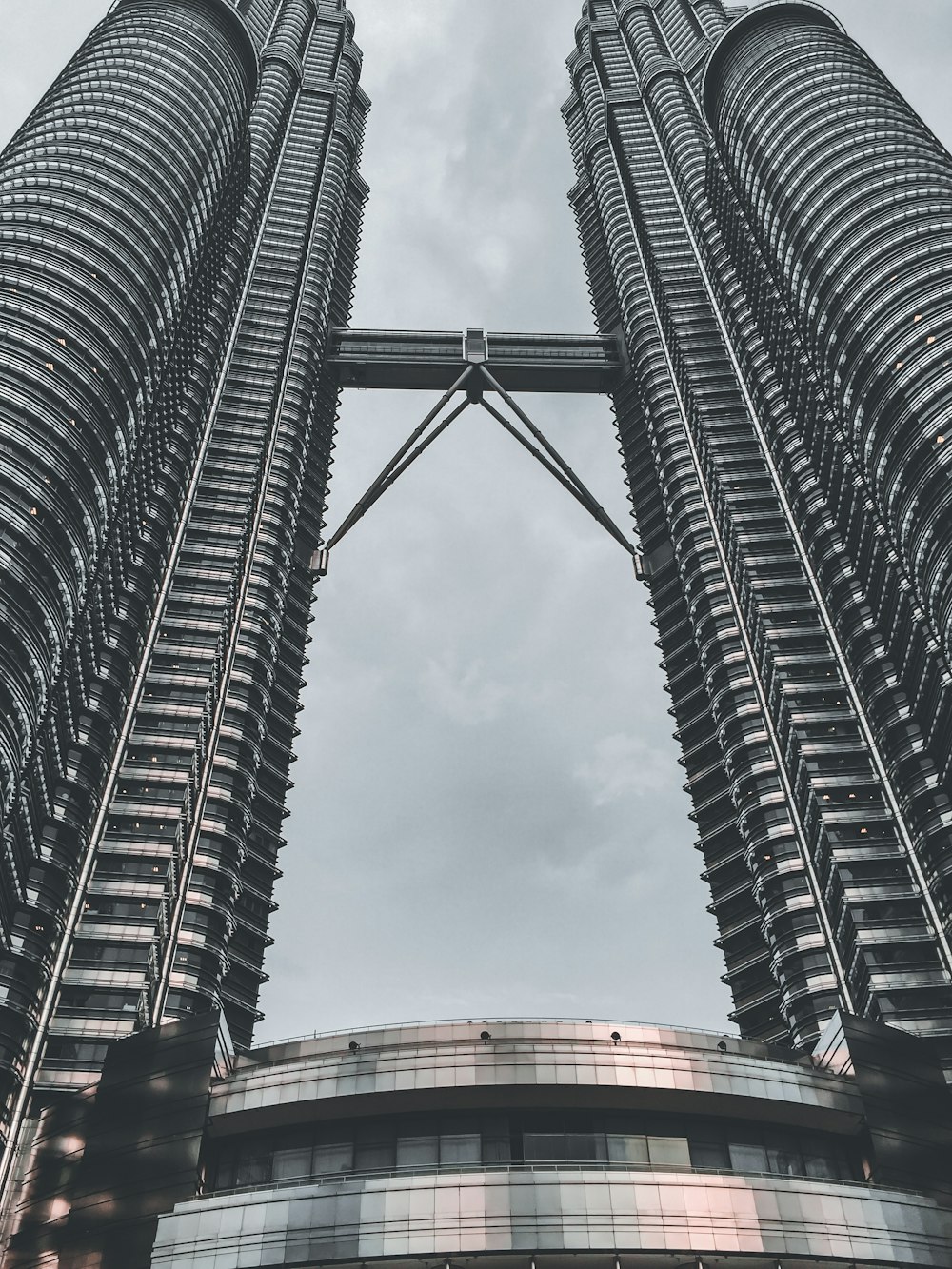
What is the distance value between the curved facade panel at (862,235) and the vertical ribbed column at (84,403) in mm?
57240

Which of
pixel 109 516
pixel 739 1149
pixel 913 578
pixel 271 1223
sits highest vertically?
pixel 109 516

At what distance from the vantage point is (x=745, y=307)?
146 m

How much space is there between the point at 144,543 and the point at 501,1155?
3048 inches

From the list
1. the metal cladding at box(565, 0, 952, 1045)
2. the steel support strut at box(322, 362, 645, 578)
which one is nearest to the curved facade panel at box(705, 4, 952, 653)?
the metal cladding at box(565, 0, 952, 1045)

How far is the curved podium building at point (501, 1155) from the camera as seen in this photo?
44.8m

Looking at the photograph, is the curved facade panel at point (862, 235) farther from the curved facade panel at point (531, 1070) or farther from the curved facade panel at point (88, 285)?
the curved facade panel at point (88, 285)

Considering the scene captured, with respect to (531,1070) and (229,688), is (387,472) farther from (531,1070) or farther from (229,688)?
(531,1070)

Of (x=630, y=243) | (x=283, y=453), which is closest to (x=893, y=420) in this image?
(x=283, y=453)

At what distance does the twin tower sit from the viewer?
83.8m

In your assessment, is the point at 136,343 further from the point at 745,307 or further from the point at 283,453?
the point at 745,307

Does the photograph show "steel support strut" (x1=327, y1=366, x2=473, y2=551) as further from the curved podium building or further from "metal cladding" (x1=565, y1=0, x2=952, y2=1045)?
the curved podium building

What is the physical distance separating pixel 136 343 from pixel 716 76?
8221cm

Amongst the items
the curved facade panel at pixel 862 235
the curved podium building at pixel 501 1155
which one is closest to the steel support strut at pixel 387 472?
the curved facade panel at pixel 862 235

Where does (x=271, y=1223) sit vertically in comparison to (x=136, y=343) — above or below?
below
